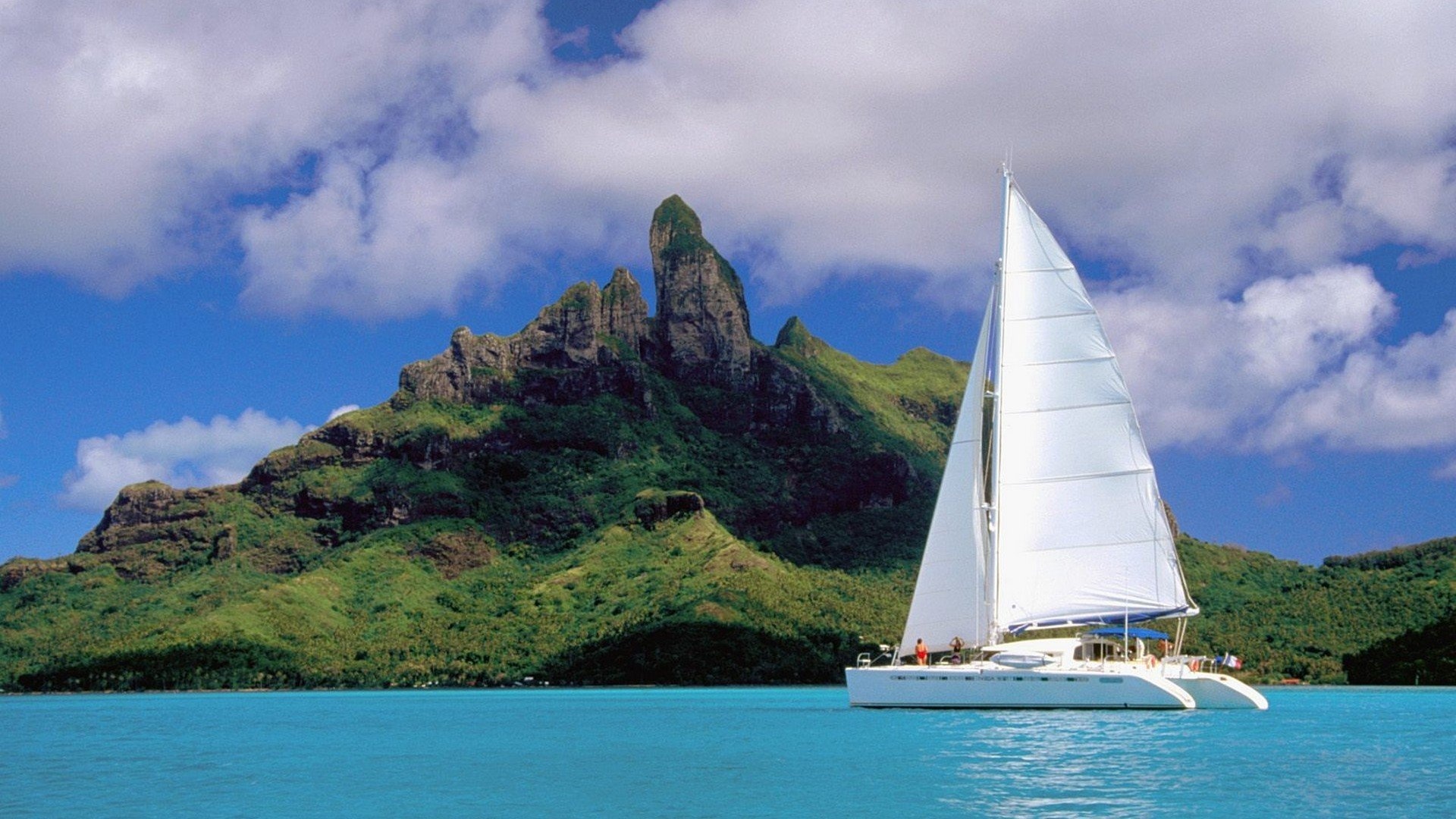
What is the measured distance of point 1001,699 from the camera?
40.9 m

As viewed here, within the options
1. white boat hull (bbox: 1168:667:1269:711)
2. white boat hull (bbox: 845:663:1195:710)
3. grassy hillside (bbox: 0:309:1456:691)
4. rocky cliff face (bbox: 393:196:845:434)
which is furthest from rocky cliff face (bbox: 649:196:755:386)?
white boat hull (bbox: 845:663:1195:710)

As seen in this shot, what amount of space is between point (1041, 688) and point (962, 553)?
488 centimetres

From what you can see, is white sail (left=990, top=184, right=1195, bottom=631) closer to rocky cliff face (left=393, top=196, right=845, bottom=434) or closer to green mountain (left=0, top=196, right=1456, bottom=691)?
green mountain (left=0, top=196, right=1456, bottom=691)

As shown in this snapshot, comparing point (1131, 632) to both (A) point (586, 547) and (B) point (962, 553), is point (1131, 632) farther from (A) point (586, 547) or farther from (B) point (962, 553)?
(A) point (586, 547)

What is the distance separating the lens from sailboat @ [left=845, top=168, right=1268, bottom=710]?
41.2m

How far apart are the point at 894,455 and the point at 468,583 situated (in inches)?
2034

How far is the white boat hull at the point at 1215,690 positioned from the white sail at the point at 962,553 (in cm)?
610

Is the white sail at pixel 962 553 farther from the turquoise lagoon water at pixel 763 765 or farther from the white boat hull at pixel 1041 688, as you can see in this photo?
the turquoise lagoon water at pixel 763 765

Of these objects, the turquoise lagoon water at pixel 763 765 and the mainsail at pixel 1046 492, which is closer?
the turquoise lagoon water at pixel 763 765

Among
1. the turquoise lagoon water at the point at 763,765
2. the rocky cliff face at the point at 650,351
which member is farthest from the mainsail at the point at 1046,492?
the rocky cliff face at the point at 650,351

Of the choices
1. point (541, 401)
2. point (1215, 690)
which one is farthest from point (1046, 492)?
point (541, 401)

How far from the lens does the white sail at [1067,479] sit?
42062mm

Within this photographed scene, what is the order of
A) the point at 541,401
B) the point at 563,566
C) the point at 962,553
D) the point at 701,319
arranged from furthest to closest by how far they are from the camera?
the point at 701,319
the point at 541,401
the point at 563,566
the point at 962,553

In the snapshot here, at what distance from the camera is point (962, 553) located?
4378cm
